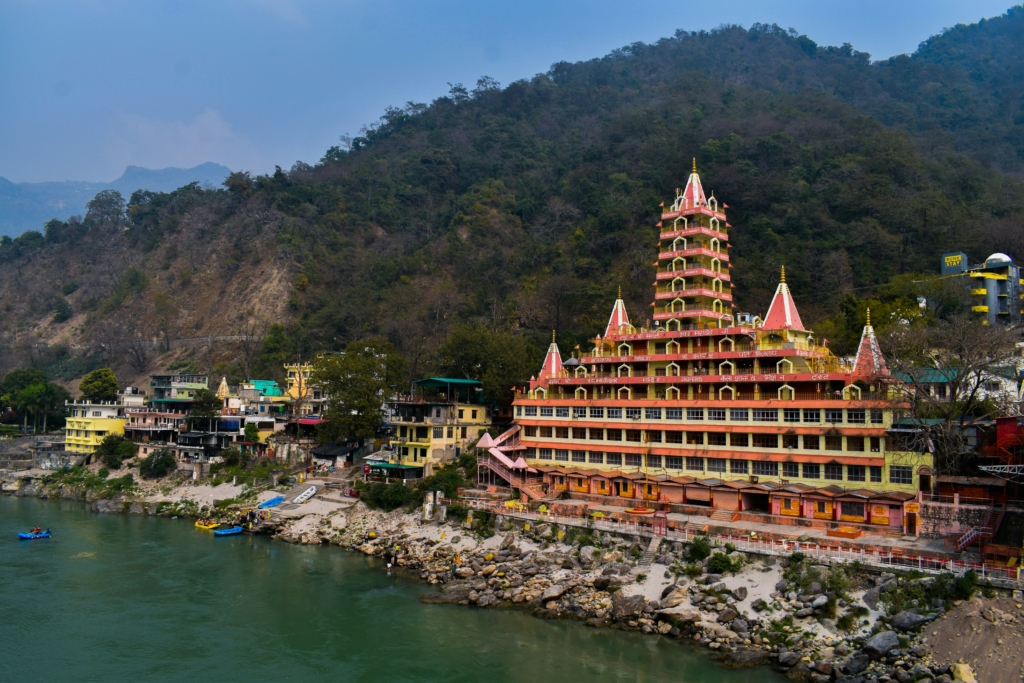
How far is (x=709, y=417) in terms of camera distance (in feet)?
126

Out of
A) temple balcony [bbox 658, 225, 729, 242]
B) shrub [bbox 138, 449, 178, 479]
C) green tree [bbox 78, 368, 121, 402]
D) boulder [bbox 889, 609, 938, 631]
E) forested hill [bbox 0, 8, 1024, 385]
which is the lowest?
boulder [bbox 889, 609, 938, 631]

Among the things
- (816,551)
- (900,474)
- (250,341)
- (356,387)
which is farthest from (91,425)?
(900,474)

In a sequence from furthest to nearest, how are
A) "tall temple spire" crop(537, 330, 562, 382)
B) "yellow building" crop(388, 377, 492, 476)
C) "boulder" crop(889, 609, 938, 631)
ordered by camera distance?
"yellow building" crop(388, 377, 492, 476) → "tall temple spire" crop(537, 330, 562, 382) → "boulder" crop(889, 609, 938, 631)

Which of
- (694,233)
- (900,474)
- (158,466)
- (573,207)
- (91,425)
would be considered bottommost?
(158,466)

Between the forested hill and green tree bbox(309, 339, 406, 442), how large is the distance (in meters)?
7.10

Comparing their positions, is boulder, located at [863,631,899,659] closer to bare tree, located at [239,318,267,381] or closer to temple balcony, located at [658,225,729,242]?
temple balcony, located at [658,225,729,242]

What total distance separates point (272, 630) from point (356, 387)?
81.7 feet

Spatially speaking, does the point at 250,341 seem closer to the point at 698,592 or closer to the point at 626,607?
the point at 626,607

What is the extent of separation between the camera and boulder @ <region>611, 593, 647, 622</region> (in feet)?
92.6

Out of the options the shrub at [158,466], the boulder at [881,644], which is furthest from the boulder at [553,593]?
the shrub at [158,466]

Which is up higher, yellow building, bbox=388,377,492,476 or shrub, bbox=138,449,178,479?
yellow building, bbox=388,377,492,476

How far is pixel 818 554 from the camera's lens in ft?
91.0

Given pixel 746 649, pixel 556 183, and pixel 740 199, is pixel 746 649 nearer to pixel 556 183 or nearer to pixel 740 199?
pixel 740 199

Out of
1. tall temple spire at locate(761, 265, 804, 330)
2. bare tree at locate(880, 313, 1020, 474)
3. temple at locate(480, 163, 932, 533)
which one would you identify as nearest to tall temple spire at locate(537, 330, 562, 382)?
temple at locate(480, 163, 932, 533)
